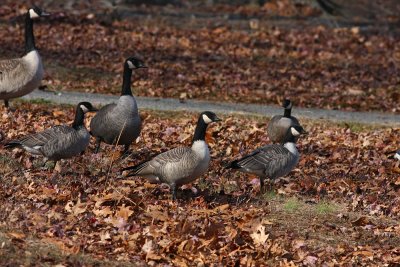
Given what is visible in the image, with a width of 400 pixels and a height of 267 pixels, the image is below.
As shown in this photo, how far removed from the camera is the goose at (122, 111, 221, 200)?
465 inches

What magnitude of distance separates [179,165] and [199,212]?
740 mm

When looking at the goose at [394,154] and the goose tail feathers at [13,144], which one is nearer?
the goose tail feathers at [13,144]

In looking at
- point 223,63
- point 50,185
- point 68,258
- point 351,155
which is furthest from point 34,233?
point 223,63

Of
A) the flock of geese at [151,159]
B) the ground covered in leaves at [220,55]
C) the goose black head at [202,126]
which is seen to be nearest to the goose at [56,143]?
the flock of geese at [151,159]

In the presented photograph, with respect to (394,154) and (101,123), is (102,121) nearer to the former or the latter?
(101,123)

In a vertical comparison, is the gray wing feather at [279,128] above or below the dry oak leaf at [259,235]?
below

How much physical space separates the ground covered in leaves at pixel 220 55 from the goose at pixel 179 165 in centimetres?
1234

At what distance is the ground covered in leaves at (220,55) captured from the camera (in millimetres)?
25750

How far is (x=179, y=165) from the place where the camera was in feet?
38.8

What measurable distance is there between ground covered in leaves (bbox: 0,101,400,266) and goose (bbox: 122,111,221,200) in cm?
28

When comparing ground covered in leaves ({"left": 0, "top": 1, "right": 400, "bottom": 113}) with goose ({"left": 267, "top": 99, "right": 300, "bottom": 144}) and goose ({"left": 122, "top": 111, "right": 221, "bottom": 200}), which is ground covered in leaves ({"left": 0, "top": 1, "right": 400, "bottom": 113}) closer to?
goose ({"left": 267, "top": 99, "right": 300, "bottom": 144})

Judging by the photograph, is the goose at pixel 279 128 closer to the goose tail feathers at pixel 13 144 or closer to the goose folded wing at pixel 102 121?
the goose folded wing at pixel 102 121

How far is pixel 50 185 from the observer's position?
38.9ft

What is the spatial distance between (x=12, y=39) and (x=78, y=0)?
339 inches
